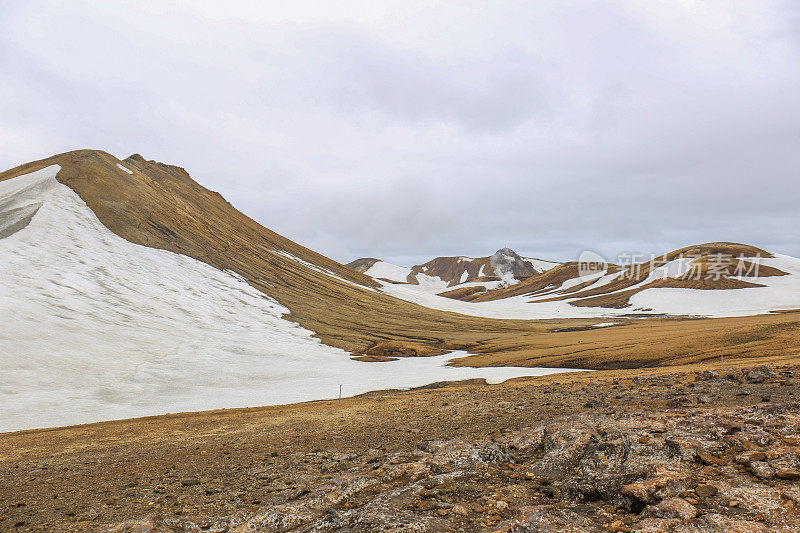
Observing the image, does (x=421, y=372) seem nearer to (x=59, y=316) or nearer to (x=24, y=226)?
(x=59, y=316)

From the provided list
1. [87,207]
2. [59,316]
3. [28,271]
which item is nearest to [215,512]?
[59,316]

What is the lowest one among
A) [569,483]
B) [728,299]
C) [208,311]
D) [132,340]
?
[569,483]

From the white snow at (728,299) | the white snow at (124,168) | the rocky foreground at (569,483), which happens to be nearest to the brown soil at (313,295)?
the white snow at (124,168)

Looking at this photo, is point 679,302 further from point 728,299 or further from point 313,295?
point 313,295

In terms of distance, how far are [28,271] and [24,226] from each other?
17.4m

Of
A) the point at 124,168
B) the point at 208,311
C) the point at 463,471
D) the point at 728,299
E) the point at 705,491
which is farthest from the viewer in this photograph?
the point at 728,299

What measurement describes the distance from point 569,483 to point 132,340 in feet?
157

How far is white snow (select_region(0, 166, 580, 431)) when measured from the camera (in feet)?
101

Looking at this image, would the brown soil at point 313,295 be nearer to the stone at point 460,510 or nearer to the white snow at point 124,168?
the white snow at point 124,168

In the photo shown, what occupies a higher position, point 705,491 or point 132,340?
point 132,340

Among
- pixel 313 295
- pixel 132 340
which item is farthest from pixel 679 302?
pixel 132 340

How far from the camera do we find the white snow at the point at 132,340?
101 feet

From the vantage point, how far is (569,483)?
924 centimetres

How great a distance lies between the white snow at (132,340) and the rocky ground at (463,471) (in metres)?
13.3
